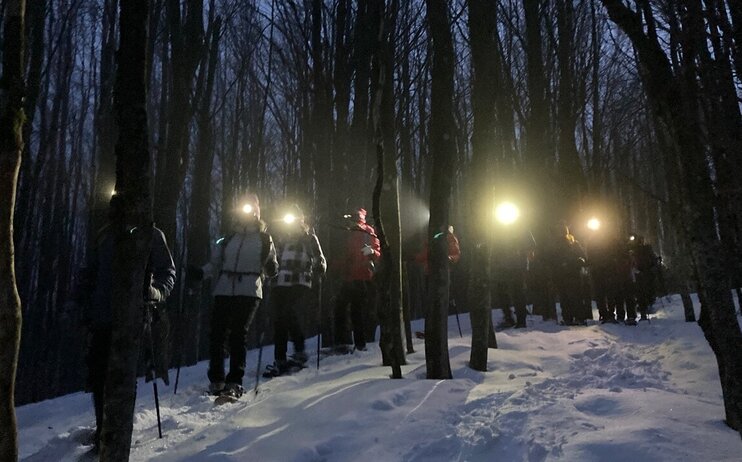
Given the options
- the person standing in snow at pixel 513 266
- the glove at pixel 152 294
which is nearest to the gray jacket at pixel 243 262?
the glove at pixel 152 294

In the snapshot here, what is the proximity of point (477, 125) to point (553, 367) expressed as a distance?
302 centimetres

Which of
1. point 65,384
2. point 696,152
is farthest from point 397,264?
point 65,384

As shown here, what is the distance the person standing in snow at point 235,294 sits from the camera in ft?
18.5

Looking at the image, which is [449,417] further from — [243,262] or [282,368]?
[282,368]

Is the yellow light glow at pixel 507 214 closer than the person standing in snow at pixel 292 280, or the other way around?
the person standing in snow at pixel 292 280

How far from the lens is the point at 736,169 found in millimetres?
5406

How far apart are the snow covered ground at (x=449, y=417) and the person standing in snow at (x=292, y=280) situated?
58cm

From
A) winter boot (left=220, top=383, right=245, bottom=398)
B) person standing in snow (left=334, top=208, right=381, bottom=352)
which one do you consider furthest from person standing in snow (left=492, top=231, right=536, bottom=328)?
winter boot (left=220, top=383, right=245, bottom=398)

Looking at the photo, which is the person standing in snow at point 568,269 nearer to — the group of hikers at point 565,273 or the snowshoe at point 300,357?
the group of hikers at point 565,273

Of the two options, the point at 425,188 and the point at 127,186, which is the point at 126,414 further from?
the point at 425,188

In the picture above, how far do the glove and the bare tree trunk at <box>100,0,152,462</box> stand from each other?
100 centimetres

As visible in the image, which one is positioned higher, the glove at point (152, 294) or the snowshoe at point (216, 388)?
the glove at point (152, 294)

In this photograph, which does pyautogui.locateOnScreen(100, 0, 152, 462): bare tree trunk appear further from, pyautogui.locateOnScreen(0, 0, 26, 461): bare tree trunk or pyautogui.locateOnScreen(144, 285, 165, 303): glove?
pyautogui.locateOnScreen(144, 285, 165, 303): glove

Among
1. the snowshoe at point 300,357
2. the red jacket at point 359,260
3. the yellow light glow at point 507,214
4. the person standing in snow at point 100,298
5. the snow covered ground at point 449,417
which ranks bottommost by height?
the snow covered ground at point 449,417
